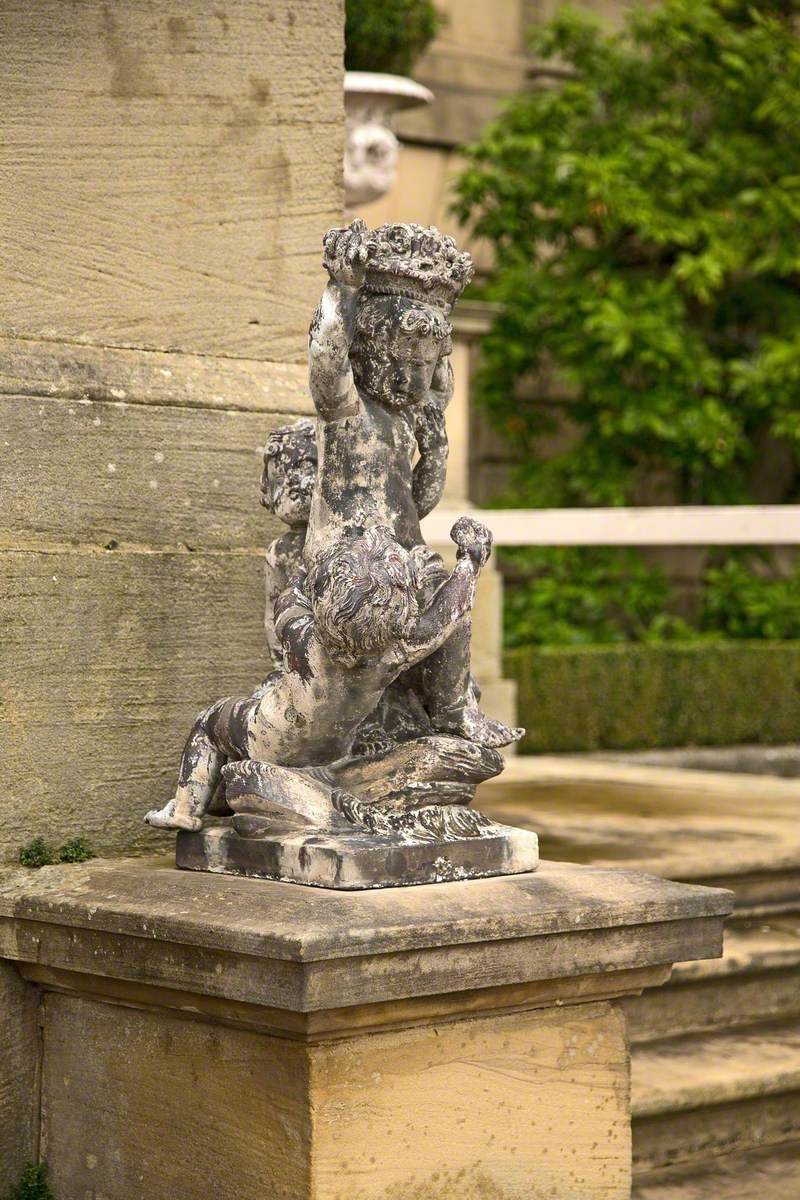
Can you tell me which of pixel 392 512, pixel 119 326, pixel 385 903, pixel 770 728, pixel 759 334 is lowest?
pixel 770 728

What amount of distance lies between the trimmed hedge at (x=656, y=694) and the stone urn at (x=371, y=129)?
335 cm

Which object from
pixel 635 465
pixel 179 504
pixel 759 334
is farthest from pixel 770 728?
pixel 179 504

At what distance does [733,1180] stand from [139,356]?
2.10m

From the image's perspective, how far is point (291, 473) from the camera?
318cm

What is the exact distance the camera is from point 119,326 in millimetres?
3510

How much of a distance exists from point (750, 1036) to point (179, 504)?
6.35 ft

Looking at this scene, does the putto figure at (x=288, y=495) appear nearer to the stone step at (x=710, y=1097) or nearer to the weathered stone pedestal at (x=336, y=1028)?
the weathered stone pedestal at (x=336, y=1028)

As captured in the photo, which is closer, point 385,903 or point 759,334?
point 385,903

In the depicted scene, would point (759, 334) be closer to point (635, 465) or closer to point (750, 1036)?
point (635, 465)

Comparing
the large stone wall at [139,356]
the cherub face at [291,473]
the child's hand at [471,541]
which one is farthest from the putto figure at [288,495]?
the large stone wall at [139,356]

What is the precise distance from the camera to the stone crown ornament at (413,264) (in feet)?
9.93

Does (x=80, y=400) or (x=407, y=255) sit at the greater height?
(x=407, y=255)

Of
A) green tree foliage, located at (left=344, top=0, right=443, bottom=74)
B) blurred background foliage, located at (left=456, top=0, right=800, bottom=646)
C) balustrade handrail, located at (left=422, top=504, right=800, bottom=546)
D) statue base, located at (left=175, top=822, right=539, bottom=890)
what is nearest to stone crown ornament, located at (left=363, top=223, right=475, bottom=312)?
statue base, located at (left=175, top=822, right=539, bottom=890)

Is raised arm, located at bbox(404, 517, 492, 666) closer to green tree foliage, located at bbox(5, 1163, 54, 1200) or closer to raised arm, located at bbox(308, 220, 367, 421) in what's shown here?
raised arm, located at bbox(308, 220, 367, 421)
